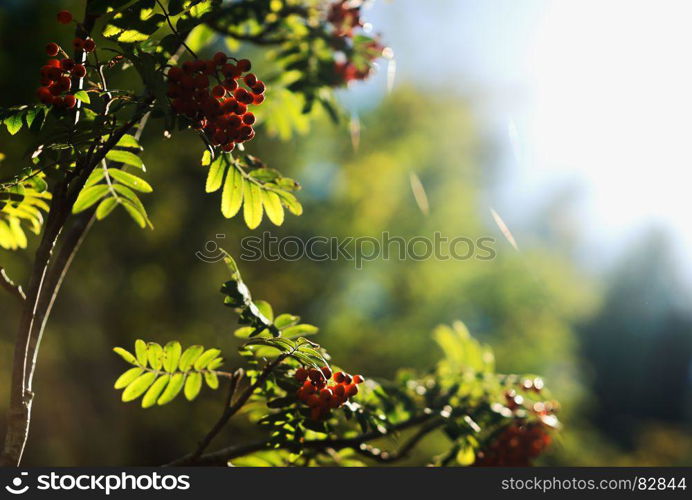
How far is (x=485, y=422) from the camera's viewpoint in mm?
2041

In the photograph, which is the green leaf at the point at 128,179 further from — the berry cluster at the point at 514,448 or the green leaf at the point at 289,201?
the berry cluster at the point at 514,448

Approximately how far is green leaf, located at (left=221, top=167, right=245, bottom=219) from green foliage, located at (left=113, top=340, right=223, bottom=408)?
427mm

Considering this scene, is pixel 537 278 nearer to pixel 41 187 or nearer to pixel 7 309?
pixel 7 309

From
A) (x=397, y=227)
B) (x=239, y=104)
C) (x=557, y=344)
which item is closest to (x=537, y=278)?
(x=557, y=344)

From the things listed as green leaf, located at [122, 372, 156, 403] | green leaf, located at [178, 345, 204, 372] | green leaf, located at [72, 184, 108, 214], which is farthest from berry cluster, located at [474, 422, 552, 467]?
green leaf, located at [72, 184, 108, 214]

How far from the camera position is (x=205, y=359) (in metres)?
1.69

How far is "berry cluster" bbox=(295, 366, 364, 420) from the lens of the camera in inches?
59.1

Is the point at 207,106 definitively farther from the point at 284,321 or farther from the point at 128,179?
the point at 284,321

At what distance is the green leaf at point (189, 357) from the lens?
1.67 meters

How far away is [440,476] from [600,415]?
23.6 meters

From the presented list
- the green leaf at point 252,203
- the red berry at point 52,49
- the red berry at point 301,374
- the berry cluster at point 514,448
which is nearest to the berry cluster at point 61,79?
the red berry at point 52,49

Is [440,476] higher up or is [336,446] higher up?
[336,446]

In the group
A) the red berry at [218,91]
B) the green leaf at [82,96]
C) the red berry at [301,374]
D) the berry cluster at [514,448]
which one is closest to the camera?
the green leaf at [82,96]

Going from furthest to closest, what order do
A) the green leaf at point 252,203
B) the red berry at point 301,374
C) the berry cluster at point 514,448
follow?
the berry cluster at point 514,448 < the green leaf at point 252,203 < the red berry at point 301,374
